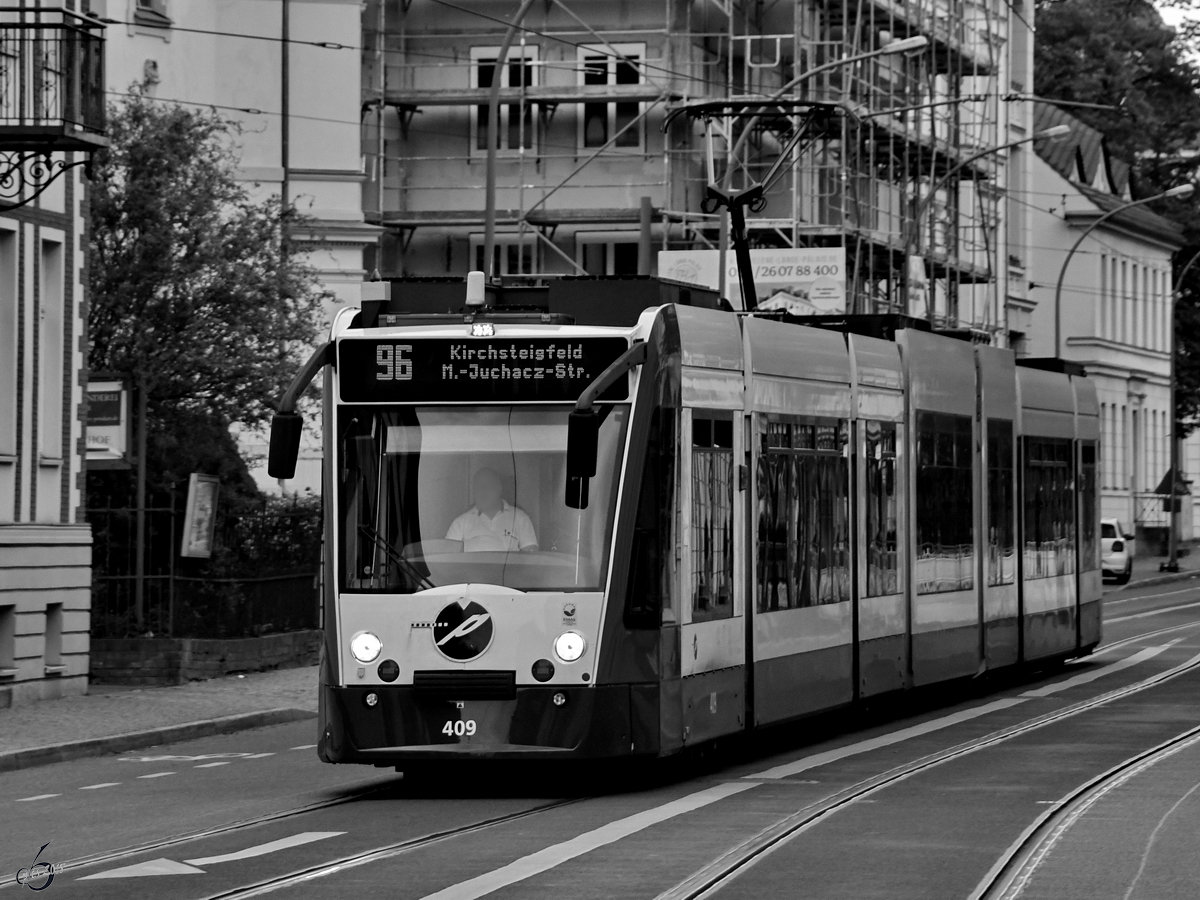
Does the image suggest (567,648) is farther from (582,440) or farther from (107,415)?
(107,415)

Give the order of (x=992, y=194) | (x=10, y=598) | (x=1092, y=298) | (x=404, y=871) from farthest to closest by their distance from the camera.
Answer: (x=1092, y=298)
(x=992, y=194)
(x=10, y=598)
(x=404, y=871)

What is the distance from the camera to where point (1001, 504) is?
24.4 meters

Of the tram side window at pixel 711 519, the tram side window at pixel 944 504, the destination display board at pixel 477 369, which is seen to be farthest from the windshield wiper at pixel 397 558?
the tram side window at pixel 944 504

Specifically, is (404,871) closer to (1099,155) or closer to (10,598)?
(10,598)

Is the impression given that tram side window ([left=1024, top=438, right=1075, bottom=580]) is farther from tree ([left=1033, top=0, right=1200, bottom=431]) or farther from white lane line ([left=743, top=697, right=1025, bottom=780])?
tree ([left=1033, top=0, right=1200, bottom=431])

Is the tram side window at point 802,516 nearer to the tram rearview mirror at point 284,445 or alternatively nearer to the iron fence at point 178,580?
the tram rearview mirror at point 284,445

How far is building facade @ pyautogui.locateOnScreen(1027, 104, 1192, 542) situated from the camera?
8138cm

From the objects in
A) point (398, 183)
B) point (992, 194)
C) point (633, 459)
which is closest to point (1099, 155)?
point (992, 194)

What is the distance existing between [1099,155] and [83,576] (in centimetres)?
6393

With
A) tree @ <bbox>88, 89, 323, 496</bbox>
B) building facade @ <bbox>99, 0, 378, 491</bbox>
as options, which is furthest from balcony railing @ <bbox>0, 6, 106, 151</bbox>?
building facade @ <bbox>99, 0, 378, 491</bbox>

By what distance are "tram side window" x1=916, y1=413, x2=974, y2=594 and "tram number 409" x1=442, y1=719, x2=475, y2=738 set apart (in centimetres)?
737

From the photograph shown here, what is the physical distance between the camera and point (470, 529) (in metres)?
14.8

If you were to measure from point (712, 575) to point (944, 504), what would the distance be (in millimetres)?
6509

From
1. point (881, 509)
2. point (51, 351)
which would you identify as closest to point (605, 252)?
point (51, 351)
